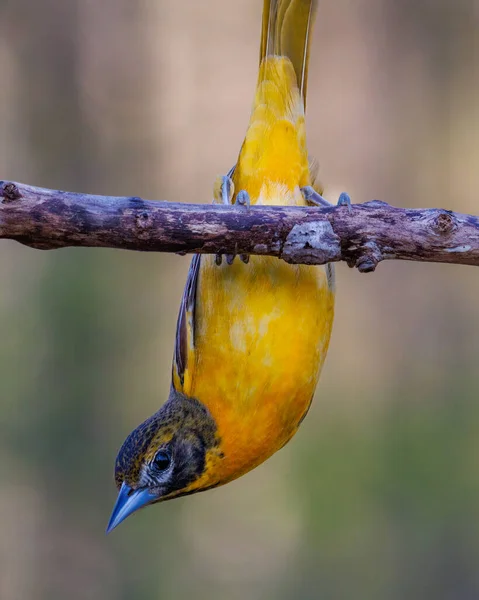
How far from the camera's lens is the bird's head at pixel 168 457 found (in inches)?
133

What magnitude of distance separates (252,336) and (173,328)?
3.13 m

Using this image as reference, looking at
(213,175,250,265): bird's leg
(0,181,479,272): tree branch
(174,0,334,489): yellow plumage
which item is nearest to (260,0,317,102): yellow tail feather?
(174,0,334,489): yellow plumage

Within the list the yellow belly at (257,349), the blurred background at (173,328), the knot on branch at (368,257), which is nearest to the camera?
the knot on branch at (368,257)

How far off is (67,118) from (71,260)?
1214 millimetres

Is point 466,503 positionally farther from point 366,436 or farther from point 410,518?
point 366,436

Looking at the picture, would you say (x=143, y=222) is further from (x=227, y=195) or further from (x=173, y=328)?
(x=173, y=328)

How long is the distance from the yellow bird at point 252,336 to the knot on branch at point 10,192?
1015 millimetres

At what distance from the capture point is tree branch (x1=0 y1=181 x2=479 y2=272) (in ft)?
8.36

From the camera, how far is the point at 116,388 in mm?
6414

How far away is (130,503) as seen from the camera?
348cm

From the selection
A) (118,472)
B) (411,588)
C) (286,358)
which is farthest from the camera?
(411,588)

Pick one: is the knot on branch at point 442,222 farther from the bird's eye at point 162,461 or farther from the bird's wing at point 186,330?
the bird's eye at point 162,461

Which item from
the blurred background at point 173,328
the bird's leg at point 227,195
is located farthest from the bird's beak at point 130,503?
the blurred background at point 173,328

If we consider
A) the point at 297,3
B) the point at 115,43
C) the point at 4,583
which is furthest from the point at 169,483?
the point at 115,43
